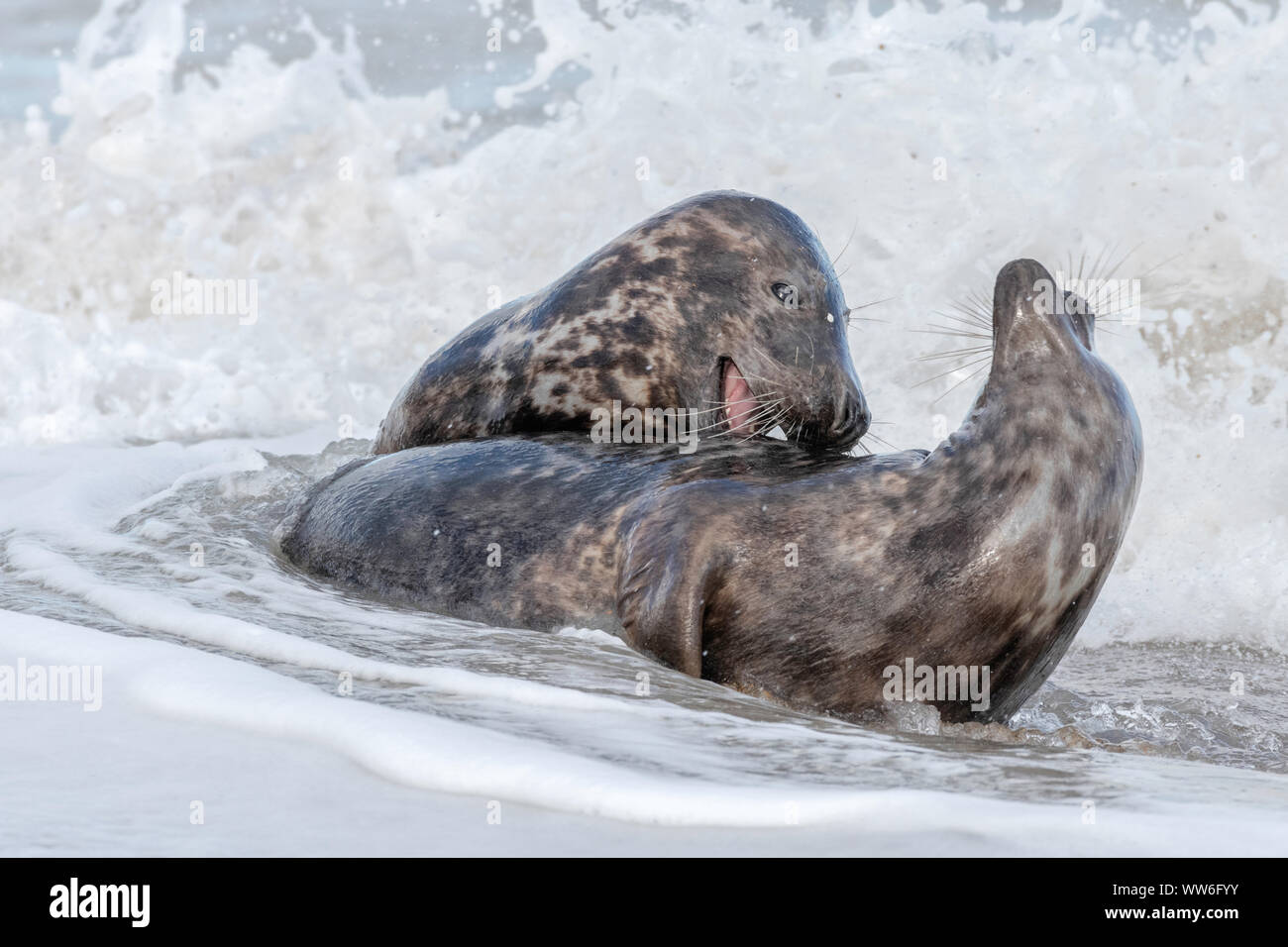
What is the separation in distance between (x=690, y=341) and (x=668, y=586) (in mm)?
1496

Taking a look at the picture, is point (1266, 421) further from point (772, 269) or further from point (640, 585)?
point (640, 585)

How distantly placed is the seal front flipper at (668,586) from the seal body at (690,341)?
95 cm

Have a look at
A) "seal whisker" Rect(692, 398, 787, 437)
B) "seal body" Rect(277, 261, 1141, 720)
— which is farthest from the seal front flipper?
"seal whisker" Rect(692, 398, 787, 437)

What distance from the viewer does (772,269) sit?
4.96 metres

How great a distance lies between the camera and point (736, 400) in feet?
16.1

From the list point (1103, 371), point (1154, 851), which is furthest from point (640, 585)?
point (1154, 851)

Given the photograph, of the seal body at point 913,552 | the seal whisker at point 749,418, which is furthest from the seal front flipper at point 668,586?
the seal whisker at point 749,418

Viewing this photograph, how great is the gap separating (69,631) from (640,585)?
1346mm

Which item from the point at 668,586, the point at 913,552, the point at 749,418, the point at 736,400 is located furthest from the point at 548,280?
the point at 913,552

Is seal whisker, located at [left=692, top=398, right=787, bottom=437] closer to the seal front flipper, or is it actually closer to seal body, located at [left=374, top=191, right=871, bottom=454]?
seal body, located at [left=374, top=191, right=871, bottom=454]

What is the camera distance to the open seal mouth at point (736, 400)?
475cm

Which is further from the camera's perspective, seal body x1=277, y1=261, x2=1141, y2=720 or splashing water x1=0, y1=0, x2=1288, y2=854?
seal body x1=277, y1=261, x2=1141, y2=720

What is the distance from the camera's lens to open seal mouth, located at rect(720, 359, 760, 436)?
4.75 metres

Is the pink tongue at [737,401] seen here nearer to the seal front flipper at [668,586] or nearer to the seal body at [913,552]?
the seal body at [913,552]
